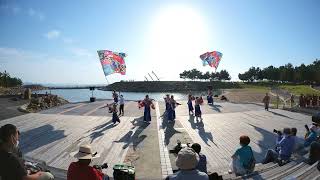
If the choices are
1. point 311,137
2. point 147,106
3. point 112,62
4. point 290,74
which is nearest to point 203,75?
point 290,74

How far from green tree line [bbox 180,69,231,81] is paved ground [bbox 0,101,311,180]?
147 m

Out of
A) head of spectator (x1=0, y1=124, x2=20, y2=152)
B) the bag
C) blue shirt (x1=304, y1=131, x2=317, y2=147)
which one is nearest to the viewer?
head of spectator (x1=0, y1=124, x2=20, y2=152)

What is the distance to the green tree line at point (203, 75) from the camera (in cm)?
17204

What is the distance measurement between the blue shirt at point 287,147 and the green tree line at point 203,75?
6430 inches

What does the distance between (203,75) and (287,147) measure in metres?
177

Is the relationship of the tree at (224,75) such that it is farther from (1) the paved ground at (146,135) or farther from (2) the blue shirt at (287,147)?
(2) the blue shirt at (287,147)

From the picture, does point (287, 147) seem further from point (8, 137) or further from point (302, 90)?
point (302, 90)

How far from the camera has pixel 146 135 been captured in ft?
57.9

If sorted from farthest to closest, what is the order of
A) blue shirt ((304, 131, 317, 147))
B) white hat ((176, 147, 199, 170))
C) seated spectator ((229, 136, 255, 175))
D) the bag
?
blue shirt ((304, 131, 317, 147))
seated spectator ((229, 136, 255, 175))
the bag
white hat ((176, 147, 199, 170))

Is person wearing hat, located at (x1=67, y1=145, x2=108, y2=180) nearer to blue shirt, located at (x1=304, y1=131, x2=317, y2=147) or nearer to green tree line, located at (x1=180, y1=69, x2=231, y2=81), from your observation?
blue shirt, located at (x1=304, y1=131, x2=317, y2=147)

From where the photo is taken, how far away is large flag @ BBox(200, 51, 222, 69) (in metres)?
44.1

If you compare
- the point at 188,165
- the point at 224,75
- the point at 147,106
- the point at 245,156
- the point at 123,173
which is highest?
the point at 224,75

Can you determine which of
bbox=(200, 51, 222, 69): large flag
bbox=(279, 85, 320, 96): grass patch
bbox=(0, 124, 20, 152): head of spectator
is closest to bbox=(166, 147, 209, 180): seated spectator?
bbox=(0, 124, 20, 152): head of spectator

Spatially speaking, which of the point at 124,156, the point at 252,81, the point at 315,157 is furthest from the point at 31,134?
the point at 252,81
